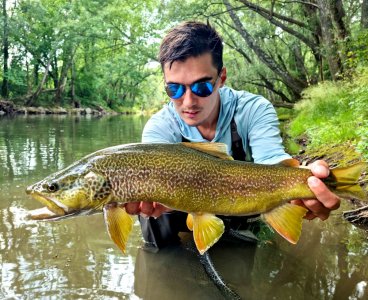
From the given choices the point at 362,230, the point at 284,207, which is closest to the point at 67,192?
the point at 284,207

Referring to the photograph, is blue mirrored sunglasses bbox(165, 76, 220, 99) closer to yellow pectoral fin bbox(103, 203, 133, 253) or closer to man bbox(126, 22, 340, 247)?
man bbox(126, 22, 340, 247)

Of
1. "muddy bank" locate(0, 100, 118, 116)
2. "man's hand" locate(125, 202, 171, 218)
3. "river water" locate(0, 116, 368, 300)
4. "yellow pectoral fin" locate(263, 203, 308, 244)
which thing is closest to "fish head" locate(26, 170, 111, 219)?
"man's hand" locate(125, 202, 171, 218)

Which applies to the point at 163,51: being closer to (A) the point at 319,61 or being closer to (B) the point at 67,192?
(B) the point at 67,192

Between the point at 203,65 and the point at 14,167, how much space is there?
6.18 metres

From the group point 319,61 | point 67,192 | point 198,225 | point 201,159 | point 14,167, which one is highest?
A: point 319,61

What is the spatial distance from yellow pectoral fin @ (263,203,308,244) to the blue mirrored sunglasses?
3.61ft

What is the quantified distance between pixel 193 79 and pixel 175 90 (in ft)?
0.53

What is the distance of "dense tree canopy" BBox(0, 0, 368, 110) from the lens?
1308 centimetres

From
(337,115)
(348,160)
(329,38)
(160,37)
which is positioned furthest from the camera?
(160,37)

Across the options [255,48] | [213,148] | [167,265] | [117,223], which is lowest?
[167,265]

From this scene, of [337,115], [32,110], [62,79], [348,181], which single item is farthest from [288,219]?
[62,79]

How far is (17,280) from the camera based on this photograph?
3.16m

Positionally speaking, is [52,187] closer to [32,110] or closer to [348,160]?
[348,160]

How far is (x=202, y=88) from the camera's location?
291 cm
